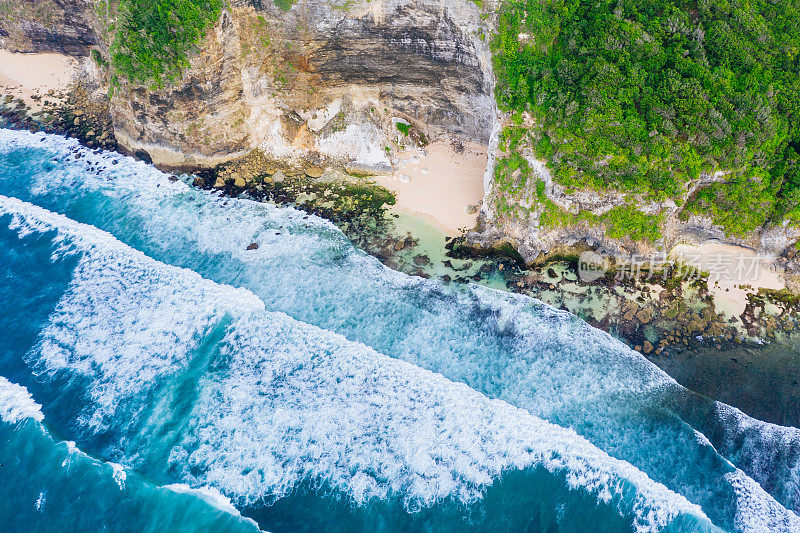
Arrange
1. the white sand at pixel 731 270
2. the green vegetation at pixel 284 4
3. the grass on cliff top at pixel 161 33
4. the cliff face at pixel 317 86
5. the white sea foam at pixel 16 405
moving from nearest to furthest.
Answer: the white sea foam at pixel 16 405
the white sand at pixel 731 270
the cliff face at pixel 317 86
the grass on cliff top at pixel 161 33
the green vegetation at pixel 284 4

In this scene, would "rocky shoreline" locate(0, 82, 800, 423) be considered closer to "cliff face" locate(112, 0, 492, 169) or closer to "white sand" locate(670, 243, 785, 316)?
"white sand" locate(670, 243, 785, 316)

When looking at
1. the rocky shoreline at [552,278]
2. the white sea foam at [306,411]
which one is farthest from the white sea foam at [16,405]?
the rocky shoreline at [552,278]

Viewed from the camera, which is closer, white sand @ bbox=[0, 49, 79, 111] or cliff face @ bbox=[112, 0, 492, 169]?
cliff face @ bbox=[112, 0, 492, 169]

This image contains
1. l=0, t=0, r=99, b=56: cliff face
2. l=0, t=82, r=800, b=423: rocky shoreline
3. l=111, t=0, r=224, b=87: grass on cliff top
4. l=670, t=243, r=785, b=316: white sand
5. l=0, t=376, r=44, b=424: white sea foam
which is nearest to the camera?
l=0, t=376, r=44, b=424: white sea foam

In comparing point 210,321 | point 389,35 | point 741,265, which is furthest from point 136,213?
point 741,265

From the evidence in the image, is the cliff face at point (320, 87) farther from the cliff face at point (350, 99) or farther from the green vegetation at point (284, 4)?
the green vegetation at point (284, 4)

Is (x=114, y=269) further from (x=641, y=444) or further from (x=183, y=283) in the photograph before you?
(x=641, y=444)

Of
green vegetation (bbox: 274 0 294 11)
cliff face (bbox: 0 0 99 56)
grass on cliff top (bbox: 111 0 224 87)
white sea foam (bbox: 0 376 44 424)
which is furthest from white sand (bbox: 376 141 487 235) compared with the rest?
cliff face (bbox: 0 0 99 56)
